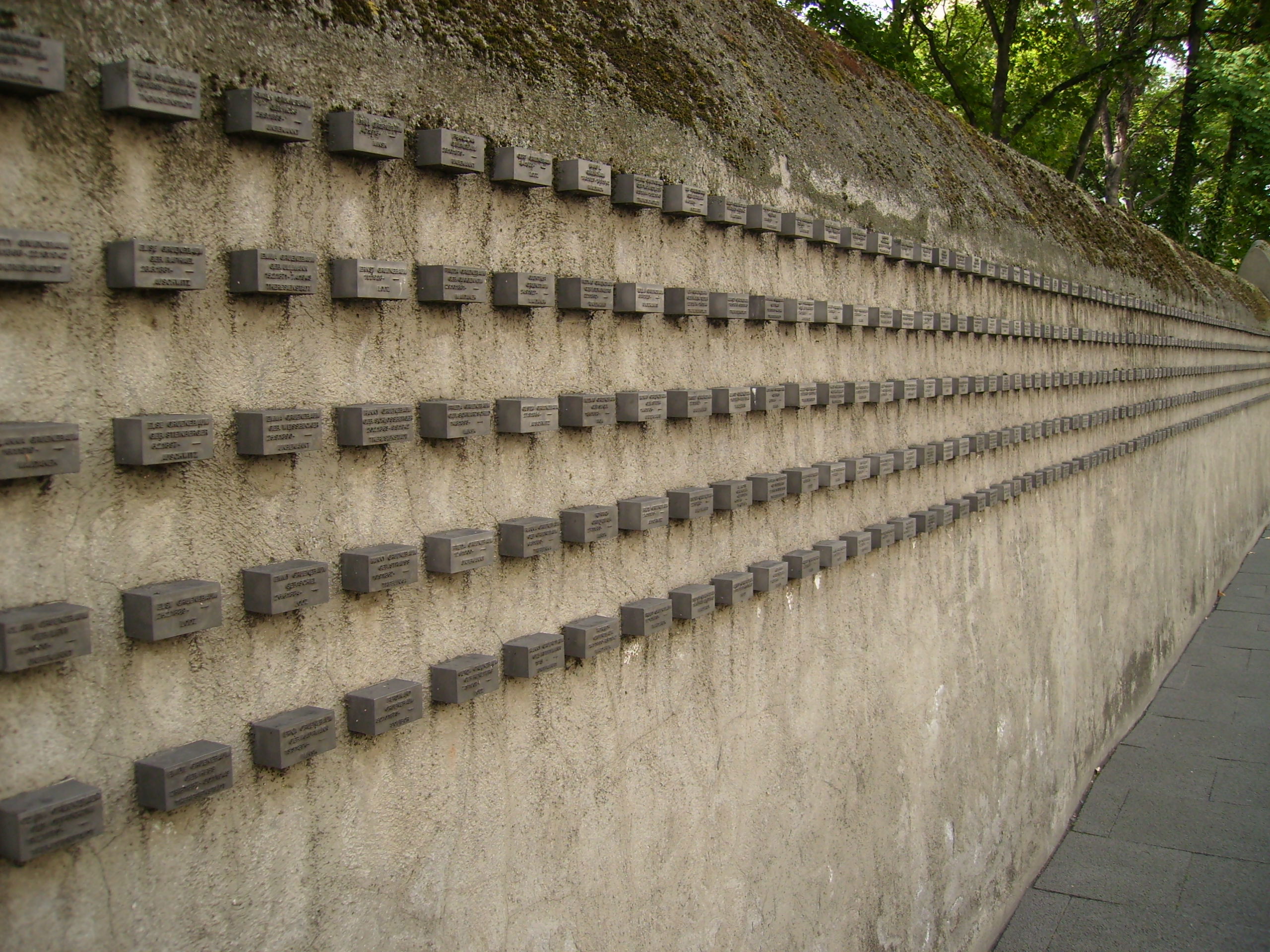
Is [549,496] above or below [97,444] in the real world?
below

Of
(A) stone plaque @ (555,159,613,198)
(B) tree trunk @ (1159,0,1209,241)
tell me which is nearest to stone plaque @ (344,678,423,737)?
(A) stone plaque @ (555,159,613,198)

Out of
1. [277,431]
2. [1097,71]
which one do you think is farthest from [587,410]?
[1097,71]

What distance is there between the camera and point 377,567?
2533 millimetres

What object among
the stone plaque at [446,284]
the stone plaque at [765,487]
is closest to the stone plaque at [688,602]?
the stone plaque at [765,487]

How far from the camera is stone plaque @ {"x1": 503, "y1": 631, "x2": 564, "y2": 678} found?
2.97 meters

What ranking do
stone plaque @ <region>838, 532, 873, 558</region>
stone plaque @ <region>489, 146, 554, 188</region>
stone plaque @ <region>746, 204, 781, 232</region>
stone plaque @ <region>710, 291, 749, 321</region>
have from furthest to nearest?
stone plaque @ <region>838, 532, 873, 558</region>, stone plaque @ <region>746, 204, 781, 232</region>, stone plaque @ <region>710, 291, 749, 321</region>, stone plaque @ <region>489, 146, 554, 188</region>

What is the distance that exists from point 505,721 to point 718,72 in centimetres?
249

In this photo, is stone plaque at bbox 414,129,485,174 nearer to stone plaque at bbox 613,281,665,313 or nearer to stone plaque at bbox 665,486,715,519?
stone plaque at bbox 613,281,665,313

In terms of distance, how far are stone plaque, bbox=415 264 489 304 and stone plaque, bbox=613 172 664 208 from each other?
0.76 meters

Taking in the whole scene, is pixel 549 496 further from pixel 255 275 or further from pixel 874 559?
pixel 874 559

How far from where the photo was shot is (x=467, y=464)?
288 centimetres

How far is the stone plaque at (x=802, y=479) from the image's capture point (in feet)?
14.2

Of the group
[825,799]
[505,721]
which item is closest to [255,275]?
[505,721]

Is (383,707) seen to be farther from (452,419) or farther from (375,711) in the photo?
(452,419)
